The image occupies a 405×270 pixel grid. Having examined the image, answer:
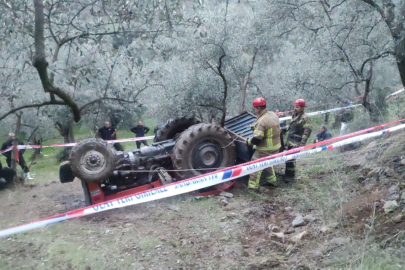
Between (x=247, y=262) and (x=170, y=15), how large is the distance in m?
3.44

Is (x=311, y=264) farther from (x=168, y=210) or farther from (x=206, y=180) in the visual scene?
(x=168, y=210)

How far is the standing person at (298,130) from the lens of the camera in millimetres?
7117

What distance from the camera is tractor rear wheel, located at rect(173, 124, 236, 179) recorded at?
6.52m

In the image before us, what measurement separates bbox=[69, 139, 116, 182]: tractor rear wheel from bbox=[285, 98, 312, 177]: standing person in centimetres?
325

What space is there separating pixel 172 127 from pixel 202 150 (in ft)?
4.88

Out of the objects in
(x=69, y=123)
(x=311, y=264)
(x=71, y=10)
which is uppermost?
(x=71, y=10)

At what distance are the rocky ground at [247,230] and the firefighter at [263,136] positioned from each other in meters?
0.35

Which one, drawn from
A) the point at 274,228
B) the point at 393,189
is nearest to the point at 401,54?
the point at 393,189

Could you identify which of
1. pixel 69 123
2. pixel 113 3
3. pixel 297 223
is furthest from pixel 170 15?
Answer: pixel 69 123

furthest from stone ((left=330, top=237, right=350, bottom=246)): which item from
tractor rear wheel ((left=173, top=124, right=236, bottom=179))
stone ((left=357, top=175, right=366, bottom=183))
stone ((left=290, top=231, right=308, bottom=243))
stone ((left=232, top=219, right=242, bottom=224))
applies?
tractor rear wheel ((left=173, top=124, right=236, bottom=179))

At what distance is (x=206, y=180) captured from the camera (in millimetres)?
5117

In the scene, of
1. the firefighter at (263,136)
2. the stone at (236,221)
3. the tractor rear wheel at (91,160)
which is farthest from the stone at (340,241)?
the tractor rear wheel at (91,160)

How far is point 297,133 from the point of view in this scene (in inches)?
293

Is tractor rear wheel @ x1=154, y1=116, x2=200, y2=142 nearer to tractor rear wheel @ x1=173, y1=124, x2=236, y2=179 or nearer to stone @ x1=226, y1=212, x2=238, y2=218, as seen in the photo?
tractor rear wheel @ x1=173, y1=124, x2=236, y2=179
